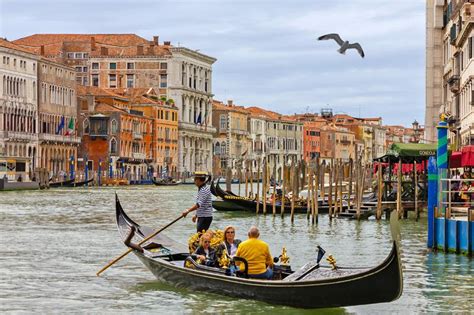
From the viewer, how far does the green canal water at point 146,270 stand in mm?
10188

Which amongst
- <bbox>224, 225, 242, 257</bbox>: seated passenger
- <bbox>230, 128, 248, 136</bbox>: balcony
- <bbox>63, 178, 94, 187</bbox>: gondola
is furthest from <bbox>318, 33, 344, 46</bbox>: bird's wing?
<bbox>230, 128, 248, 136</bbox>: balcony

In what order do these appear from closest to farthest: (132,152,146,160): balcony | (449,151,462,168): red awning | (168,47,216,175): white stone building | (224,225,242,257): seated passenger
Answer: (224,225,242,257): seated passenger
(449,151,462,168): red awning
(132,152,146,160): balcony
(168,47,216,175): white stone building

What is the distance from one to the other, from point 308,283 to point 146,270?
12.4 feet

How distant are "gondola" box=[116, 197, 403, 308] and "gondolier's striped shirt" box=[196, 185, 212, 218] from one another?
1.49ft

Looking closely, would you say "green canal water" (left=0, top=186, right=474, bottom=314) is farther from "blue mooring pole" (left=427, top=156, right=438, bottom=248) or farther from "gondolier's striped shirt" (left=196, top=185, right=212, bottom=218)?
"gondolier's striped shirt" (left=196, top=185, right=212, bottom=218)

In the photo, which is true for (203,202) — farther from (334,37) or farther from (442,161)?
(334,37)

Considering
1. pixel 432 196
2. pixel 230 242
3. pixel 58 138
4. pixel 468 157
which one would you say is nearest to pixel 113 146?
pixel 58 138

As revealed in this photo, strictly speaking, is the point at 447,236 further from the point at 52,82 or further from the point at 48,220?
the point at 52,82

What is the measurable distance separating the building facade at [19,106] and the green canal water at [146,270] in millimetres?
25282

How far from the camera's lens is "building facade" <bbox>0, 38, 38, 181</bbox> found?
49.0 meters

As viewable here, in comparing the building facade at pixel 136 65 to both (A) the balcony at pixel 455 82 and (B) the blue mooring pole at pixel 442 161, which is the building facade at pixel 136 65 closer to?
(A) the balcony at pixel 455 82

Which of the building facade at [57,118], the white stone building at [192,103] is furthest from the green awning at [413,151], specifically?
the white stone building at [192,103]

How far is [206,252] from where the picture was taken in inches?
412

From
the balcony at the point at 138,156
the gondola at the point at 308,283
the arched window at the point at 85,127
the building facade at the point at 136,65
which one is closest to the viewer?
the gondola at the point at 308,283
